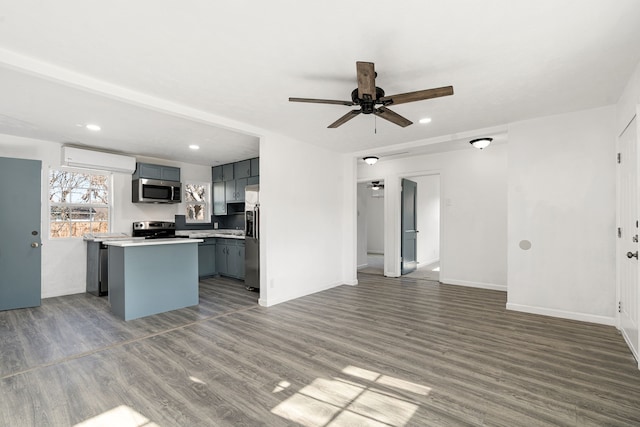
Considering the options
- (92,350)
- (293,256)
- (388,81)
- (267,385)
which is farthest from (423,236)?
(92,350)

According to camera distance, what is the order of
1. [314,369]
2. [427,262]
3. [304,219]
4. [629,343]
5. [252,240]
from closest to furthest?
[314,369]
[629,343]
[304,219]
[252,240]
[427,262]

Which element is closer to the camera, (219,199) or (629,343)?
(629,343)

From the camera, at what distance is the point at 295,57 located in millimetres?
2480

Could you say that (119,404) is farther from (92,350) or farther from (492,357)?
(492,357)

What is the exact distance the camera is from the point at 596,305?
12.1 feet

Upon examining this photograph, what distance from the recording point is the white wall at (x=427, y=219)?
8078 millimetres

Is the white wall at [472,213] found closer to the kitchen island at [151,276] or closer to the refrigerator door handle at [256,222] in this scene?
the refrigerator door handle at [256,222]

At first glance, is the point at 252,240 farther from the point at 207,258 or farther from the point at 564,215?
the point at 564,215

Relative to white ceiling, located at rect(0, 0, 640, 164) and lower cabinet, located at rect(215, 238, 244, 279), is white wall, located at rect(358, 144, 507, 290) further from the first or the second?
lower cabinet, located at rect(215, 238, 244, 279)

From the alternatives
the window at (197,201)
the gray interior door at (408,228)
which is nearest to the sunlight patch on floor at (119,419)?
the window at (197,201)

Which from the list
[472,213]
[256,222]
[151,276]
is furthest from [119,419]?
[472,213]

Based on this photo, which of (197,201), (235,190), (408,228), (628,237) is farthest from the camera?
(197,201)

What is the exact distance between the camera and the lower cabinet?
616 centimetres

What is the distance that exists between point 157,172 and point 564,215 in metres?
6.66
